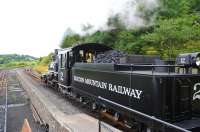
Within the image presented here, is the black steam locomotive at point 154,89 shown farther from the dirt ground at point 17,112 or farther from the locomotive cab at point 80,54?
the dirt ground at point 17,112

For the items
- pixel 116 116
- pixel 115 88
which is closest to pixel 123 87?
pixel 115 88

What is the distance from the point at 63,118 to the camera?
10609 millimetres

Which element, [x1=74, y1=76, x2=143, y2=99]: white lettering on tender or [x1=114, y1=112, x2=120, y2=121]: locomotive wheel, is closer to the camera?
[x1=74, y1=76, x2=143, y2=99]: white lettering on tender

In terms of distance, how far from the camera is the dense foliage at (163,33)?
20.3 metres

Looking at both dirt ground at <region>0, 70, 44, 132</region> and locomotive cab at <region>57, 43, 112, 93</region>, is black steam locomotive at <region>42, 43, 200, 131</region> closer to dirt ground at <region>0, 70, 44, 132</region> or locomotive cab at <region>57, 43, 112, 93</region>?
locomotive cab at <region>57, 43, 112, 93</region>

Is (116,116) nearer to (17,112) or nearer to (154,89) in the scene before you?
(154,89)

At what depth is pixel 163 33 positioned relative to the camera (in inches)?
814

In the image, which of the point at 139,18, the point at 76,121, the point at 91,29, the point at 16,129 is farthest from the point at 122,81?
the point at 139,18

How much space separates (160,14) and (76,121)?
19292 millimetres

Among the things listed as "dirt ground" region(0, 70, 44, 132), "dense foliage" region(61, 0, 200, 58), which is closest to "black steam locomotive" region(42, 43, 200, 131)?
"dirt ground" region(0, 70, 44, 132)

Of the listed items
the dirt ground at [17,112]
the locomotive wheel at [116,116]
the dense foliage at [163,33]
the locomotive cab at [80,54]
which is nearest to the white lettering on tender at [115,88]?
the locomotive wheel at [116,116]

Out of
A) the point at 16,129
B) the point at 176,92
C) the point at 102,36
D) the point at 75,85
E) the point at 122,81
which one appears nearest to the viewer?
the point at 176,92

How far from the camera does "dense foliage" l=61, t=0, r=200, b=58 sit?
20.3 meters

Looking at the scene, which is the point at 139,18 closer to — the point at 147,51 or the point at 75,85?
the point at 147,51
